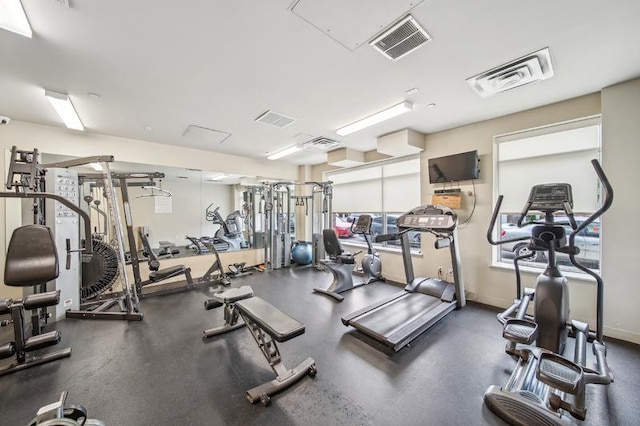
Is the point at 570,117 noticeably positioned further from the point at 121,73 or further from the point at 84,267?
the point at 84,267

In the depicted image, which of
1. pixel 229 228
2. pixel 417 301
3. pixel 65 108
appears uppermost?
pixel 65 108

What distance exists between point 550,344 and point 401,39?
2905 millimetres

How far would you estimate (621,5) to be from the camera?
1.64 metres

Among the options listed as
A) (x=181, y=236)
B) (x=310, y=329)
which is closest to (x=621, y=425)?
(x=310, y=329)

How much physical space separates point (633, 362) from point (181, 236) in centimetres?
675

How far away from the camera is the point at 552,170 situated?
3.26 m

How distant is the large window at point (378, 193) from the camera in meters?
4.94

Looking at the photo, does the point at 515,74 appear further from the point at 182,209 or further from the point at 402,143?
the point at 182,209

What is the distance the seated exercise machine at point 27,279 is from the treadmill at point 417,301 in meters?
2.98

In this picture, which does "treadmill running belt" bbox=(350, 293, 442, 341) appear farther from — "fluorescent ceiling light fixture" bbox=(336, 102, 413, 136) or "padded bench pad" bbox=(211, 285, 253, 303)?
"fluorescent ceiling light fixture" bbox=(336, 102, 413, 136)

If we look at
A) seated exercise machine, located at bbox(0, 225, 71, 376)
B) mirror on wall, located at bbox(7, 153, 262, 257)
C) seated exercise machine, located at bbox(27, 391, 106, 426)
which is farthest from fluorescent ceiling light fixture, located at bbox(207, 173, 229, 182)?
seated exercise machine, located at bbox(27, 391, 106, 426)

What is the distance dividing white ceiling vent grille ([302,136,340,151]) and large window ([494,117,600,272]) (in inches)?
108

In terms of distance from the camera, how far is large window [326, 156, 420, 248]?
Answer: 4.94 m

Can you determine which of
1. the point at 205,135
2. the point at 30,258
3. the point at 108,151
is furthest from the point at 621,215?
the point at 108,151
